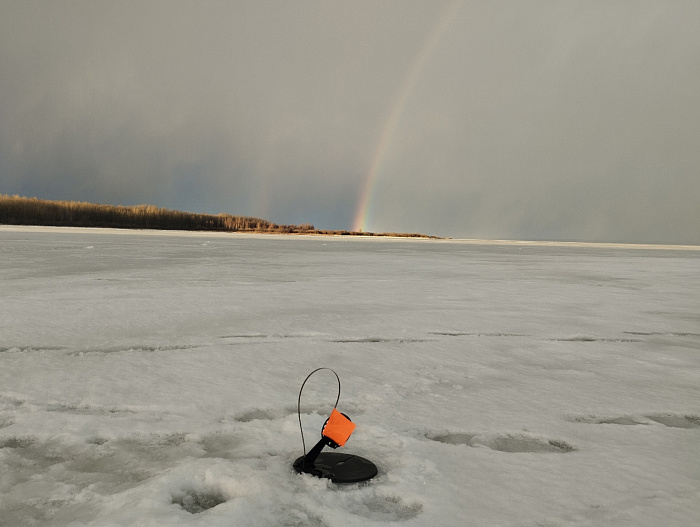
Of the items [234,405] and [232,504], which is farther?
[234,405]

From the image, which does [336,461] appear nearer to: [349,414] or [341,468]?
[341,468]

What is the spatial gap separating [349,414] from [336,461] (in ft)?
1.55

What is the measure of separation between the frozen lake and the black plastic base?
A: 30mm

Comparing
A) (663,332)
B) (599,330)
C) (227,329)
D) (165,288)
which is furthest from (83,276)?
(663,332)

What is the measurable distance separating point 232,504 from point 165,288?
5104 mm

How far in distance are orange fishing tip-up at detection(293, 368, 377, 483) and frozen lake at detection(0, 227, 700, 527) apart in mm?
36

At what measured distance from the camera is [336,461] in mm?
1719

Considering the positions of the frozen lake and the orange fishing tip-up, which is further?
the orange fishing tip-up

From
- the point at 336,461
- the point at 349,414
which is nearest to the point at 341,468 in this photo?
the point at 336,461

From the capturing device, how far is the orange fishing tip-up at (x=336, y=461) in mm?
1563

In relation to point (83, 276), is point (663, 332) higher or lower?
higher

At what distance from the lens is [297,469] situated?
5.40 feet

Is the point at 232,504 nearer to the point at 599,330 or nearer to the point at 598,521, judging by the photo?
the point at 598,521

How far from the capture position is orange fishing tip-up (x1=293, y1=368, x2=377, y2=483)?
5.13 ft
